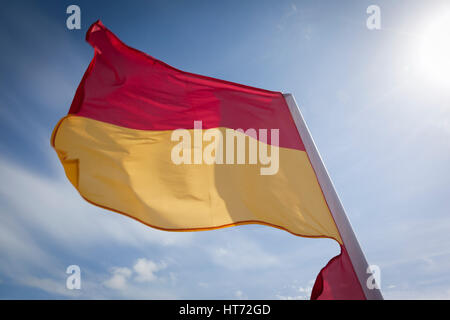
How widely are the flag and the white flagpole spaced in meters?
0.28

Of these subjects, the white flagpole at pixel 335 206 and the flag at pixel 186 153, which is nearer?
the white flagpole at pixel 335 206

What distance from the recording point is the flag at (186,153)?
489cm

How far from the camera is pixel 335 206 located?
4.45 metres

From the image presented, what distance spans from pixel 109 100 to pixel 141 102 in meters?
0.59

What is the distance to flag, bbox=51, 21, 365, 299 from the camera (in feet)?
16.0

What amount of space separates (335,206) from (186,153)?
2751 mm

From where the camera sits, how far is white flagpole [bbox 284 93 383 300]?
3.90 meters

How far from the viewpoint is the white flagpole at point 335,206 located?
153 inches

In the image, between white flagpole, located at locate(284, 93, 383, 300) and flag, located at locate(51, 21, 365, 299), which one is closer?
white flagpole, located at locate(284, 93, 383, 300)

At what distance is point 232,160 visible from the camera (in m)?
5.60

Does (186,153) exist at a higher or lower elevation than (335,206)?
higher

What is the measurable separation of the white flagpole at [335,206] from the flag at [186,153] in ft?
0.92
